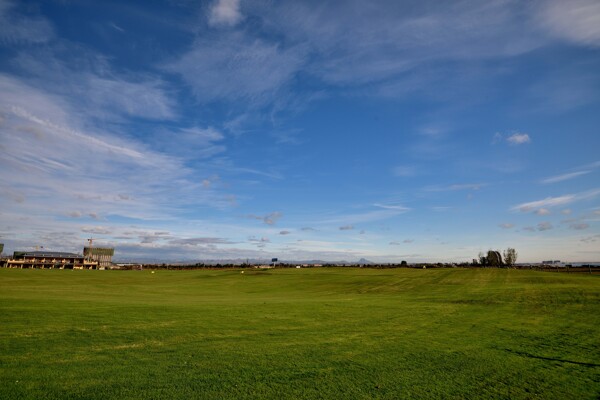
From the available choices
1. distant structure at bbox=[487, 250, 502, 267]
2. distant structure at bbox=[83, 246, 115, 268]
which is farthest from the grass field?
distant structure at bbox=[487, 250, 502, 267]

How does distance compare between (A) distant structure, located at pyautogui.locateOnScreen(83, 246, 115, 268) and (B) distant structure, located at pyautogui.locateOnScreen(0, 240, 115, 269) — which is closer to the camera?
(B) distant structure, located at pyautogui.locateOnScreen(0, 240, 115, 269)

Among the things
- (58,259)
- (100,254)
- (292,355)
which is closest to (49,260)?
(58,259)

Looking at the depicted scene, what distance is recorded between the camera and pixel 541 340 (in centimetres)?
1364

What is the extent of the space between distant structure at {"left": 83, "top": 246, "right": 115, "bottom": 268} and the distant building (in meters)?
8.30

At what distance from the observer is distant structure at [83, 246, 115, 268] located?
160 m

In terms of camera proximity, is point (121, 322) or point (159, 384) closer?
point (159, 384)

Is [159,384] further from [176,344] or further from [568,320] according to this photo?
[568,320]

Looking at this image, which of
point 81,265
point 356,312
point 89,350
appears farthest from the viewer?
point 81,265

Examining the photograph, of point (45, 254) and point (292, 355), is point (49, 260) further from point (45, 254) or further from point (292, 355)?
point (292, 355)

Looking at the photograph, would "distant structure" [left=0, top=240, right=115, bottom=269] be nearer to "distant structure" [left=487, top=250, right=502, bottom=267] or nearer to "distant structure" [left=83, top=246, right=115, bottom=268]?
"distant structure" [left=83, top=246, right=115, bottom=268]

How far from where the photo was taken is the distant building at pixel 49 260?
122062 millimetres

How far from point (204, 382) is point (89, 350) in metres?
5.20

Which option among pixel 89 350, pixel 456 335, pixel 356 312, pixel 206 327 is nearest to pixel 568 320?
pixel 456 335

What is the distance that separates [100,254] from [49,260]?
111ft
